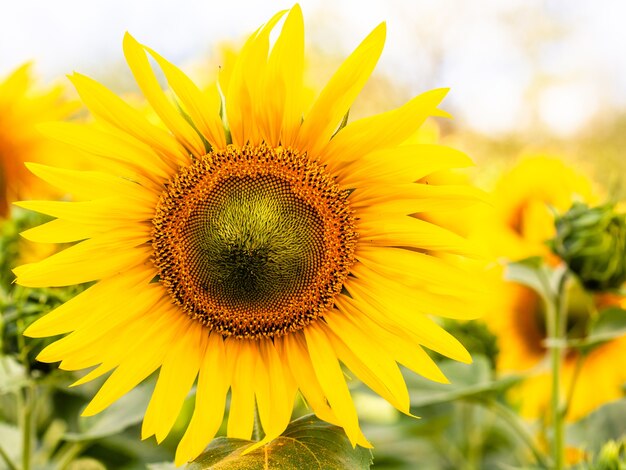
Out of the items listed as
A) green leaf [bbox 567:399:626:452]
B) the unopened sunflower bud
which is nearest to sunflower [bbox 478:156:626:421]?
green leaf [bbox 567:399:626:452]

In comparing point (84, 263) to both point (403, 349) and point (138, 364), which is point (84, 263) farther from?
point (403, 349)

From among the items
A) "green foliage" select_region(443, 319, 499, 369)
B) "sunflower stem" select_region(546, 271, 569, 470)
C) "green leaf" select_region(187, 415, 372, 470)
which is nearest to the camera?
"green leaf" select_region(187, 415, 372, 470)

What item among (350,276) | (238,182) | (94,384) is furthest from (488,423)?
(238,182)

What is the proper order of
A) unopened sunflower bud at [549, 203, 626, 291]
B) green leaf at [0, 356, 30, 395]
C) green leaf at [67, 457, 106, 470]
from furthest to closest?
green leaf at [67, 457, 106, 470] < unopened sunflower bud at [549, 203, 626, 291] < green leaf at [0, 356, 30, 395]

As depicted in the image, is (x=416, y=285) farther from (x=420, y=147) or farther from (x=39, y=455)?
(x=39, y=455)

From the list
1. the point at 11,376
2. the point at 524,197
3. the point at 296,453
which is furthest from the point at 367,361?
the point at 524,197

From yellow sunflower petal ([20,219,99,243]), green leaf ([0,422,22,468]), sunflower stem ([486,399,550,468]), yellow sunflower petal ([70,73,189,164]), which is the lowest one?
green leaf ([0,422,22,468])

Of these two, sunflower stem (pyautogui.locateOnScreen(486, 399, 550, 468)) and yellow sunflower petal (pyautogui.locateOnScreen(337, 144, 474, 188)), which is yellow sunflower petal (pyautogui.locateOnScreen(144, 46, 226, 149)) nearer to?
yellow sunflower petal (pyautogui.locateOnScreen(337, 144, 474, 188))

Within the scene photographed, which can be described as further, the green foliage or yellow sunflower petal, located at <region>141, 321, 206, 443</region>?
the green foliage
